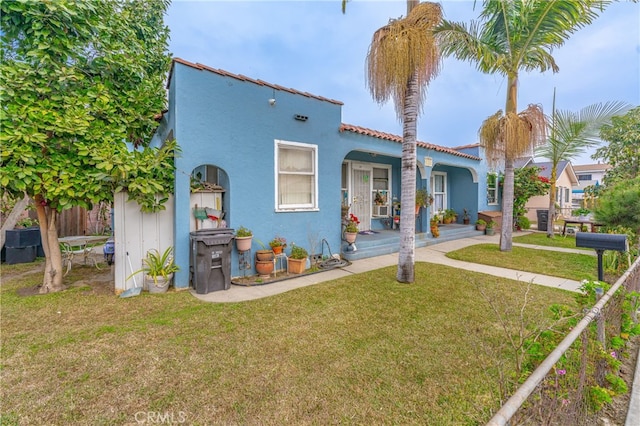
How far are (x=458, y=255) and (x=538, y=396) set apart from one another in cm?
728

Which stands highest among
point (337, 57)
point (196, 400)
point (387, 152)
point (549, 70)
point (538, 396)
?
point (337, 57)

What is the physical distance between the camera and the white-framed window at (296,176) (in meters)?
6.57

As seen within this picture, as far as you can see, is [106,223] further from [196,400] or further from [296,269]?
[196,400]

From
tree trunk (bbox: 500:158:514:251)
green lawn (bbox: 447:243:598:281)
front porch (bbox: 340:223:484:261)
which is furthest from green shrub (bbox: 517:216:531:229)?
tree trunk (bbox: 500:158:514:251)

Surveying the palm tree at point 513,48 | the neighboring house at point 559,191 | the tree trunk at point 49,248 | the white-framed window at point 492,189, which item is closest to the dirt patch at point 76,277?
the tree trunk at point 49,248

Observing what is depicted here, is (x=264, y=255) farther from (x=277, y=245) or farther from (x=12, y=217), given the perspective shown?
(x=12, y=217)

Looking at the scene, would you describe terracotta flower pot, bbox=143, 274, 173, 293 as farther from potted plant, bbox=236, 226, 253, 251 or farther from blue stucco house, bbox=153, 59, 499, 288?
potted plant, bbox=236, 226, 253, 251

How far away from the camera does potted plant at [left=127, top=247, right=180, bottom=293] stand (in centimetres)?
508

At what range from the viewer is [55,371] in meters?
2.75

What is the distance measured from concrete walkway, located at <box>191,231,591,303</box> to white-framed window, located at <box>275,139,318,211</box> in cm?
187

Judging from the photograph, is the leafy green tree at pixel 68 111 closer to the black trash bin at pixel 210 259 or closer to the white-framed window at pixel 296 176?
the black trash bin at pixel 210 259

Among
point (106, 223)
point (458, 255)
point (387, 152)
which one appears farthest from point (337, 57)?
point (106, 223)

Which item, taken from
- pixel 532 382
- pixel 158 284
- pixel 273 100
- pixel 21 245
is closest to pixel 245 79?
pixel 273 100

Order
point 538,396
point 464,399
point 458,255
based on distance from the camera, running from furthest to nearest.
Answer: point 458,255
point 464,399
point 538,396
